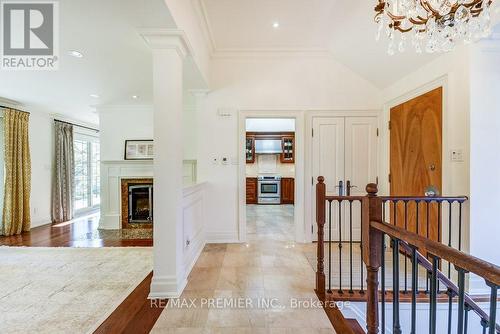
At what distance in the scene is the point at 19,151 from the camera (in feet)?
14.6

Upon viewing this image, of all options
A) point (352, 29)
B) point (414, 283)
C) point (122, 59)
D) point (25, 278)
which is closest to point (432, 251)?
point (414, 283)

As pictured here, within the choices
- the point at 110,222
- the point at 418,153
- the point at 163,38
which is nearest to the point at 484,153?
the point at 418,153

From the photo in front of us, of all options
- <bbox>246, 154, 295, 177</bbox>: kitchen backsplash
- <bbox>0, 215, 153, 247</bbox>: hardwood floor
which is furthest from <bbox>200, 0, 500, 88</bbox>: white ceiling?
<bbox>246, 154, 295, 177</bbox>: kitchen backsplash

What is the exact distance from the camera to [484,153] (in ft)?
7.54

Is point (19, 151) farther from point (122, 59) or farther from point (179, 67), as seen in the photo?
point (179, 67)

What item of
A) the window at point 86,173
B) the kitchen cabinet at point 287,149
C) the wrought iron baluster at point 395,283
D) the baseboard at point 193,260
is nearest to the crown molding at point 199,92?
the baseboard at point 193,260

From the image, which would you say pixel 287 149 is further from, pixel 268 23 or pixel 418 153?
pixel 268 23

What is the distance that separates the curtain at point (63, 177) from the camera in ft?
17.7

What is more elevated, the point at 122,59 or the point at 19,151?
the point at 122,59

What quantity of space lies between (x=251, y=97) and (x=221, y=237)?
2.31 m

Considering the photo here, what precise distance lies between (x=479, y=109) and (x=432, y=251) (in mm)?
2189

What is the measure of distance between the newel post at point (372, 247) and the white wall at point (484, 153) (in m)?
1.65

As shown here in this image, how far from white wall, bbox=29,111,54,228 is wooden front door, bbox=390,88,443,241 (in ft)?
A: 21.8

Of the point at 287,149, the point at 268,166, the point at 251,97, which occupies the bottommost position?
the point at 268,166
